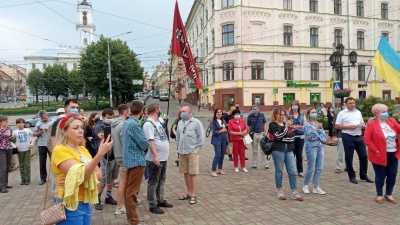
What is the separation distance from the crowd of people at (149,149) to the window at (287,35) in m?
31.4

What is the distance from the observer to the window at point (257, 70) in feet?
120

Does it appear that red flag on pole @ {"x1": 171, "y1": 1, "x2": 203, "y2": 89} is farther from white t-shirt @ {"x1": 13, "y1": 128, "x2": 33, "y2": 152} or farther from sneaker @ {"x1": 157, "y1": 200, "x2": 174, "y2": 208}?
white t-shirt @ {"x1": 13, "y1": 128, "x2": 33, "y2": 152}

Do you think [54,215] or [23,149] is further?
[23,149]

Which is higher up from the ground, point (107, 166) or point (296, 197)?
point (107, 166)

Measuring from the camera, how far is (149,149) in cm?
537

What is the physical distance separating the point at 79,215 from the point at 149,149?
8.01 ft

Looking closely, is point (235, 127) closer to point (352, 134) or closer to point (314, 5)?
point (352, 134)

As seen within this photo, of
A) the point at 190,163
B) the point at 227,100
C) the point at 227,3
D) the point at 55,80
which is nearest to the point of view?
the point at 190,163

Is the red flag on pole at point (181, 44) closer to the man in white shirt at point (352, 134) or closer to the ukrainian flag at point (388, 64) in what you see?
the man in white shirt at point (352, 134)

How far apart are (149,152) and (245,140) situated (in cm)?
413

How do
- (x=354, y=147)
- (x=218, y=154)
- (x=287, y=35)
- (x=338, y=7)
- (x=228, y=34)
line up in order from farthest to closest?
(x=338, y=7) → (x=287, y=35) → (x=228, y=34) → (x=218, y=154) → (x=354, y=147)

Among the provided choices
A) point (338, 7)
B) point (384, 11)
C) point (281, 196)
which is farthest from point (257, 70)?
point (281, 196)

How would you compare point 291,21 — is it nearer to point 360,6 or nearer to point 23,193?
point 360,6

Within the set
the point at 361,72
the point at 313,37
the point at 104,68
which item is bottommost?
the point at 361,72
